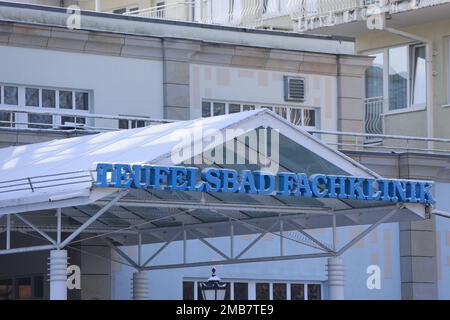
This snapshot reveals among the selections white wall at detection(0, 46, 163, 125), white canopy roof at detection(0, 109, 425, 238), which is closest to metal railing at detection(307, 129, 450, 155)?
white wall at detection(0, 46, 163, 125)

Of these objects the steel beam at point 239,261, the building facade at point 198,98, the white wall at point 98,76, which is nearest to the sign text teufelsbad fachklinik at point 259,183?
the steel beam at point 239,261

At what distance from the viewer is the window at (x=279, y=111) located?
126 feet

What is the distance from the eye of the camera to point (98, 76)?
36938 millimetres

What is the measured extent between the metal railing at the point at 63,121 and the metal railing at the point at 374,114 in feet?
38.2

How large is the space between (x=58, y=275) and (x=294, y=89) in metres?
14.5

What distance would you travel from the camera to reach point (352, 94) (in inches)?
1586

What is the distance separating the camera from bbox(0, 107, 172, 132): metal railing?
34.2 metres

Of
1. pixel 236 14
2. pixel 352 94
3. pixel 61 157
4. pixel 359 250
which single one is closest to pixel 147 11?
pixel 236 14

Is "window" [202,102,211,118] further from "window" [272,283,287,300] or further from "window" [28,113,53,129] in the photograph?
"window" [272,283,287,300]

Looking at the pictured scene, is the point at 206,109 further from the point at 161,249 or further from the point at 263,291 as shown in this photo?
the point at 161,249

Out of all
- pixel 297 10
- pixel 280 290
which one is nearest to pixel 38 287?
pixel 280 290

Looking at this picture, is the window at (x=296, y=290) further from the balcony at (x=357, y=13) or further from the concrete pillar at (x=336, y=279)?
the balcony at (x=357, y=13)

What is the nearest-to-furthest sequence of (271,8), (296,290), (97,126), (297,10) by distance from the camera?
(97,126)
(296,290)
(297,10)
(271,8)
